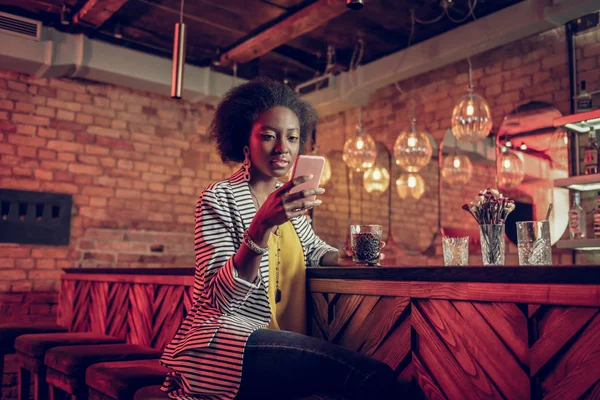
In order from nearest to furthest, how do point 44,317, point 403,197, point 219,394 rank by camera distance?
point 219,394 < point 44,317 < point 403,197

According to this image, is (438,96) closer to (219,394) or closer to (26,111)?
(26,111)

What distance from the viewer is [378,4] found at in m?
4.47

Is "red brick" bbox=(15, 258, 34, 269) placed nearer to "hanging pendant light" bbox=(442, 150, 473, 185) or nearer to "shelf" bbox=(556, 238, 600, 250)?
"hanging pendant light" bbox=(442, 150, 473, 185)

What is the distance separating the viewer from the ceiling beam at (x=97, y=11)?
14.4 feet

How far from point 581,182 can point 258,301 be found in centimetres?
287

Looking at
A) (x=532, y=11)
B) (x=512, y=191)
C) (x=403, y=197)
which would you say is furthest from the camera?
(x=403, y=197)

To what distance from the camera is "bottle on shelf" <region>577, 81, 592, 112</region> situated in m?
3.93

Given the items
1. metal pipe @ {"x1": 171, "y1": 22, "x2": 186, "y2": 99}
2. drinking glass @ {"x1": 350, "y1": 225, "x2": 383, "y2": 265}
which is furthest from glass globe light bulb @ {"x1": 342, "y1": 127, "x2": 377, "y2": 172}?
drinking glass @ {"x1": 350, "y1": 225, "x2": 383, "y2": 265}

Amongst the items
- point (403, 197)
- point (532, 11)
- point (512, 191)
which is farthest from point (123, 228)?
point (532, 11)


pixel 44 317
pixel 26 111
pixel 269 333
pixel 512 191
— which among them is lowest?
pixel 44 317

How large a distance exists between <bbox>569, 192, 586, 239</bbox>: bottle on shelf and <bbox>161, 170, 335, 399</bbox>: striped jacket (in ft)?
9.47

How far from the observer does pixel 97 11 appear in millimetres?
4527

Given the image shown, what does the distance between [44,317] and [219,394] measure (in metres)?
4.23

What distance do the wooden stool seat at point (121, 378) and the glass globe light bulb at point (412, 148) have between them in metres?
2.83
